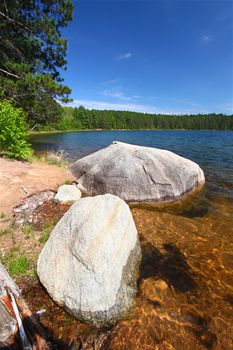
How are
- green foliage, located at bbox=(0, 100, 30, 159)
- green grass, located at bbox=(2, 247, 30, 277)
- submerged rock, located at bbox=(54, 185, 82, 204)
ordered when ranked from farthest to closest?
green foliage, located at bbox=(0, 100, 30, 159)
submerged rock, located at bbox=(54, 185, 82, 204)
green grass, located at bbox=(2, 247, 30, 277)

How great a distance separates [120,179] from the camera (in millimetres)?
8328

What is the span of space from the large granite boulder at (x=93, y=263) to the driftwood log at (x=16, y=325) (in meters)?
0.68

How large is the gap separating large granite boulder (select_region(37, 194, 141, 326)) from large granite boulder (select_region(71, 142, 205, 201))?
12.9ft

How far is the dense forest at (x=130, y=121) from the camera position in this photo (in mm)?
104875

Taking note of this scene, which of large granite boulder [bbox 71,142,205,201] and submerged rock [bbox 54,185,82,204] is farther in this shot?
large granite boulder [bbox 71,142,205,201]

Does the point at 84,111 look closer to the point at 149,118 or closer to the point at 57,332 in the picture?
the point at 149,118

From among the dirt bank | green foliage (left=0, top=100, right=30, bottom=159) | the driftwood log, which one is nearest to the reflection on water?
the driftwood log

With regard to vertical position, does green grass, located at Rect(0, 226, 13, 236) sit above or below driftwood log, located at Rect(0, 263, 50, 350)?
below

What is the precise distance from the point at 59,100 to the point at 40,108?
2.55 m

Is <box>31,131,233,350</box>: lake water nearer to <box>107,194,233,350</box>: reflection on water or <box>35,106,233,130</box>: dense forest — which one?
<box>107,194,233,350</box>: reflection on water

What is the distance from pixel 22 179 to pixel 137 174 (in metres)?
4.66

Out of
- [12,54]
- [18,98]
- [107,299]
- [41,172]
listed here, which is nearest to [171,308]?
[107,299]

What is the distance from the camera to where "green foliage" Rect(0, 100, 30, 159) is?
10.5m

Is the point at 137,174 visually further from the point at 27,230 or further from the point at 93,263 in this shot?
the point at 93,263
